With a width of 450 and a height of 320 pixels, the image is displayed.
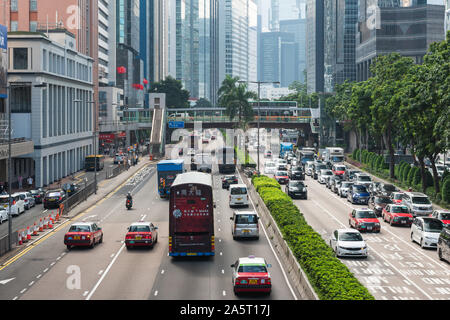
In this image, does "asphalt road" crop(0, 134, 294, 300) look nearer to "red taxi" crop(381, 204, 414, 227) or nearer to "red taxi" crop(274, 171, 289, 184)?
"red taxi" crop(381, 204, 414, 227)

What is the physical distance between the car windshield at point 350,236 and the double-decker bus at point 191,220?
7124mm

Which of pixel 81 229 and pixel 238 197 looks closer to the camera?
pixel 81 229

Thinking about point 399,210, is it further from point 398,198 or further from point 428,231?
point 428,231

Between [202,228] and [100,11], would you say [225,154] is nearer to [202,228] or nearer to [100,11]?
[202,228]

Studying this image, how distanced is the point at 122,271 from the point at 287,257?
8141 mm

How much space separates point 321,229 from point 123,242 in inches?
534

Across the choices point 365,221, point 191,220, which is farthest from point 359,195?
point 191,220

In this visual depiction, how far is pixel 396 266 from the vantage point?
32.3m

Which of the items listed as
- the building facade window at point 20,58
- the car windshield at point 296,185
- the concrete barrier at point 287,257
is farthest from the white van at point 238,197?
the building facade window at point 20,58

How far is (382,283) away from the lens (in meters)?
28.5

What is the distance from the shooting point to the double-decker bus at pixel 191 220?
3275 centimetres

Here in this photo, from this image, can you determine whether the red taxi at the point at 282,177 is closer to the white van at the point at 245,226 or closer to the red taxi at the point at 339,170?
the red taxi at the point at 339,170
